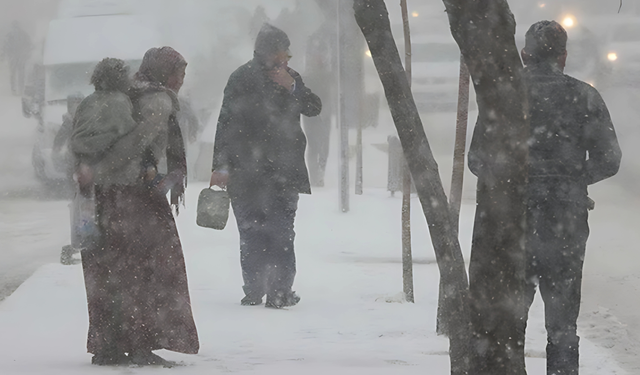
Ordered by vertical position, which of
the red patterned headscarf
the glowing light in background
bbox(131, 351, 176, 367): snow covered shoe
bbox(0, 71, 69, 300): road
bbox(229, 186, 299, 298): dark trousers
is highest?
the glowing light in background

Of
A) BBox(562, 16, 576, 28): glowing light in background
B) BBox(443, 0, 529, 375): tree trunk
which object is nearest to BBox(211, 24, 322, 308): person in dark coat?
BBox(443, 0, 529, 375): tree trunk

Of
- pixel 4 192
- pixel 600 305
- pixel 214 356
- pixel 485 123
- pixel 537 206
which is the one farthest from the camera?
pixel 4 192

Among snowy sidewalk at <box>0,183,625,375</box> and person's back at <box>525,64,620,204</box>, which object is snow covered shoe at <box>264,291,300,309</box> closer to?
snowy sidewalk at <box>0,183,625,375</box>

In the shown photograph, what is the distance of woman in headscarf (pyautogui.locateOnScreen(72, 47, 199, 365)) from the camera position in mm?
4828

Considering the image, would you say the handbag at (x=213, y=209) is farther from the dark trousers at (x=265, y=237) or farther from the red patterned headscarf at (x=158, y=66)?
the red patterned headscarf at (x=158, y=66)

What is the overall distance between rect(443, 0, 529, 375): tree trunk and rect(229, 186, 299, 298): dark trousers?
3249mm

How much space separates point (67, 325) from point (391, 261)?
3.85 m

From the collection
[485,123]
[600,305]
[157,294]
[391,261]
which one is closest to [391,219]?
[391,261]

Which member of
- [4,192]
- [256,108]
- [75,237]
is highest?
[256,108]

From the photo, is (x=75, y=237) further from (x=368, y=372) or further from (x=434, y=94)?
(x=434, y=94)

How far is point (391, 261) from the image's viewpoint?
9.41 meters

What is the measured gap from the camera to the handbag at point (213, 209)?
19.2 feet

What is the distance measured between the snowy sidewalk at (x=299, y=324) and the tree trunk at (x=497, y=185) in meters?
1.29

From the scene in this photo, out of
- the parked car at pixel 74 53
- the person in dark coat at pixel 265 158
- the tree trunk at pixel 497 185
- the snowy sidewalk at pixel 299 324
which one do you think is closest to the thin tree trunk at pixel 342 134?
the snowy sidewalk at pixel 299 324
